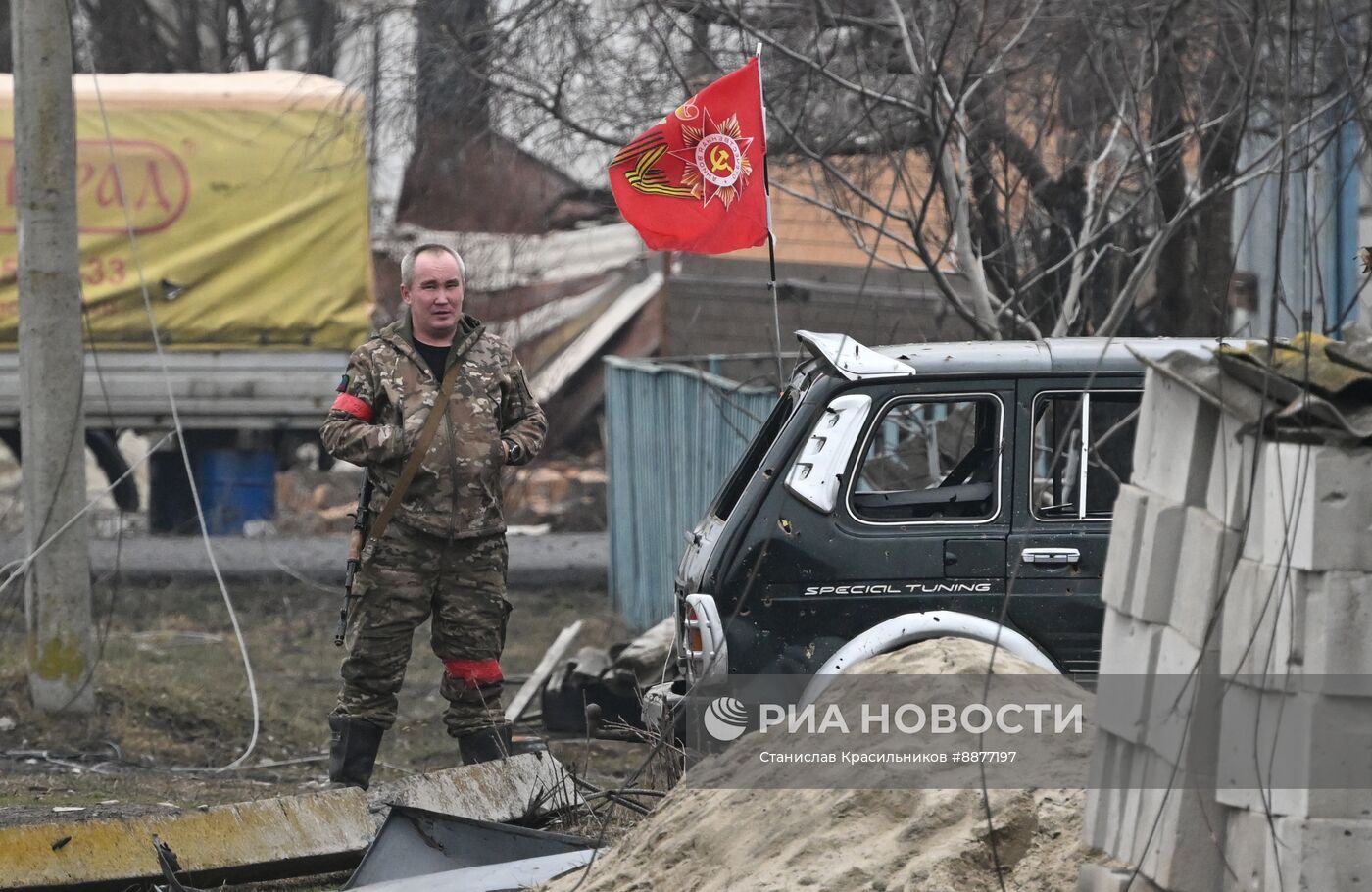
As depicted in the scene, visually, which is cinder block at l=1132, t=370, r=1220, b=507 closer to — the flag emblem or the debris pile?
the flag emblem

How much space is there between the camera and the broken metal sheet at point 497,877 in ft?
15.2

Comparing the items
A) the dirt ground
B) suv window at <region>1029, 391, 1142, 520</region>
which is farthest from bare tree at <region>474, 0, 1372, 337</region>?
the dirt ground

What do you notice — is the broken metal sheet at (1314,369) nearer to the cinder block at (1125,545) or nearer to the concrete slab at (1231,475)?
the concrete slab at (1231,475)

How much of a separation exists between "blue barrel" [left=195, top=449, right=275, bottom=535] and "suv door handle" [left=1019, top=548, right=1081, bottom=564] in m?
9.17

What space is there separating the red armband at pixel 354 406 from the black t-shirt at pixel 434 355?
263 mm

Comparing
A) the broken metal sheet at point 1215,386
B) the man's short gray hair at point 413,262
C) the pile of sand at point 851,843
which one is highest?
the man's short gray hair at point 413,262

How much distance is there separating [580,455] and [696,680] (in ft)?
42.2

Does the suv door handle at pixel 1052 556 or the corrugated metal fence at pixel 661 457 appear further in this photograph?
the corrugated metal fence at pixel 661 457

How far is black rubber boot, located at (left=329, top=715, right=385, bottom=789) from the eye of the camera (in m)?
5.84

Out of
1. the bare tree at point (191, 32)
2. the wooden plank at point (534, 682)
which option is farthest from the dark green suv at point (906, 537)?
the bare tree at point (191, 32)

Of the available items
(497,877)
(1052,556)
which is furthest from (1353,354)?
(497,877)

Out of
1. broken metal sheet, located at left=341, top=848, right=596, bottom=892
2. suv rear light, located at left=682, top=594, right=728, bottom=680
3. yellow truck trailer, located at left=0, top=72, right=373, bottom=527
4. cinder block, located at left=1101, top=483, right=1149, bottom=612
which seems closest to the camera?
cinder block, located at left=1101, top=483, right=1149, bottom=612

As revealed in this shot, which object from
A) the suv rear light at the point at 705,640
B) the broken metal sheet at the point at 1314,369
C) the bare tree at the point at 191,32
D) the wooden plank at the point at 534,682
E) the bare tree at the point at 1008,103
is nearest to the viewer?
the broken metal sheet at the point at 1314,369

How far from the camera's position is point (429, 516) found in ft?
19.0
